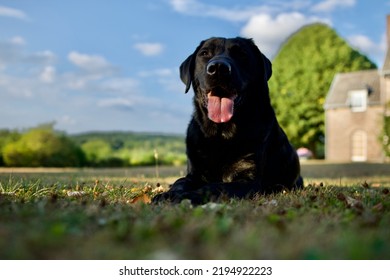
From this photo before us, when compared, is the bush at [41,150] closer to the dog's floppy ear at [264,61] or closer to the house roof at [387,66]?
the dog's floppy ear at [264,61]

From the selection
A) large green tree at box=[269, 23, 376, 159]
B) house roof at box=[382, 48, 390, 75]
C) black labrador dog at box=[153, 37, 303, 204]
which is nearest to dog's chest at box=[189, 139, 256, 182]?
black labrador dog at box=[153, 37, 303, 204]

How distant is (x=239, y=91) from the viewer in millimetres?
4031

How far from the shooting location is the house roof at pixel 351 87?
1231 inches

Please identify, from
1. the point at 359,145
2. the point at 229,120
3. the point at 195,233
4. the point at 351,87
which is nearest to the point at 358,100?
the point at 351,87

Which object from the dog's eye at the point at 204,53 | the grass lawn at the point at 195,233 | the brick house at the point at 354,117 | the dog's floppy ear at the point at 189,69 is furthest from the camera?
the brick house at the point at 354,117

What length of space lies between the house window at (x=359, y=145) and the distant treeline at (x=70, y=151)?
14265mm

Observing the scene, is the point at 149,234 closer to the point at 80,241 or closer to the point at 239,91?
the point at 80,241

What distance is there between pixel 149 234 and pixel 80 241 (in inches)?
12.0

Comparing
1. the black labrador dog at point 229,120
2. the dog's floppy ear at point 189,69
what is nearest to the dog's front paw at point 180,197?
the black labrador dog at point 229,120

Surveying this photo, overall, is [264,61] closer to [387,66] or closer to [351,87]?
[387,66]

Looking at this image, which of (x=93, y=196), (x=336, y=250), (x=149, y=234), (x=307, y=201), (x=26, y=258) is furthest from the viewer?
(x=93, y=196)

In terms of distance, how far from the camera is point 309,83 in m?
36.2
